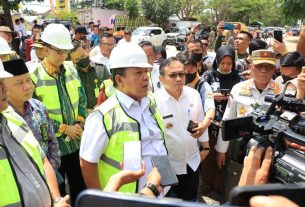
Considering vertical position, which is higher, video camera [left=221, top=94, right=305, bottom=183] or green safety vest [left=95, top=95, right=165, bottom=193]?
video camera [left=221, top=94, right=305, bottom=183]

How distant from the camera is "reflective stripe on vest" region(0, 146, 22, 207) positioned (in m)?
1.49

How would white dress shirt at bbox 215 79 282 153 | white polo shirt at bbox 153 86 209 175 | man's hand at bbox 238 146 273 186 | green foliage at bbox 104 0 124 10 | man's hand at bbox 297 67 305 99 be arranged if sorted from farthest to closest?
green foliage at bbox 104 0 124 10 < white dress shirt at bbox 215 79 282 153 < white polo shirt at bbox 153 86 209 175 < man's hand at bbox 297 67 305 99 < man's hand at bbox 238 146 273 186

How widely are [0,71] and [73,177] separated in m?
1.78

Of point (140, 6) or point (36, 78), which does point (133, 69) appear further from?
point (140, 6)

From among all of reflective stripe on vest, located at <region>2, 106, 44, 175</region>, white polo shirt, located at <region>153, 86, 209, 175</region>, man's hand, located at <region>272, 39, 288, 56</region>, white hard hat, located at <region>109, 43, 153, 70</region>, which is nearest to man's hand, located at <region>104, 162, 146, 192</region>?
reflective stripe on vest, located at <region>2, 106, 44, 175</region>

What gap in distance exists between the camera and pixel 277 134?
1.46 meters

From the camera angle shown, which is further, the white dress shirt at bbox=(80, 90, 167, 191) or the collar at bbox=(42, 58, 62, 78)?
the collar at bbox=(42, 58, 62, 78)

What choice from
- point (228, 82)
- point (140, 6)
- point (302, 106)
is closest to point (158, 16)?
point (140, 6)

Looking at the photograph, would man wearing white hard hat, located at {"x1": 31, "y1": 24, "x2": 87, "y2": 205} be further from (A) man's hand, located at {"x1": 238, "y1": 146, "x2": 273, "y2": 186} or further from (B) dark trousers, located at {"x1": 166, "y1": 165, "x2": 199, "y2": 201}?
(A) man's hand, located at {"x1": 238, "y1": 146, "x2": 273, "y2": 186}

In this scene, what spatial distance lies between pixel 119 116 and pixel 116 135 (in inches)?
4.8

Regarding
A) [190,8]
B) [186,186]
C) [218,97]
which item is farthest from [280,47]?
[190,8]

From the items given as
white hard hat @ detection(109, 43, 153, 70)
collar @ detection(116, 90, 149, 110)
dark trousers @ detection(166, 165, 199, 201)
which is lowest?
dark trousers @ detection(166, 165, 199, 201)

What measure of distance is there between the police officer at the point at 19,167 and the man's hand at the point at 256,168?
99cm

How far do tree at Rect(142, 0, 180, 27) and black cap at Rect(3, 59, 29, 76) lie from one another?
36.7 metres
